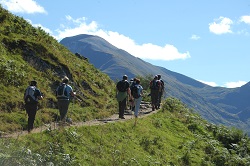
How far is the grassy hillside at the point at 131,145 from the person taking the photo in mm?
12297

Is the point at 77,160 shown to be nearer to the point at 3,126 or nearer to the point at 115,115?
the point at 3,126

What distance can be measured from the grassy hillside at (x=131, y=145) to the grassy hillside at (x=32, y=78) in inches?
117

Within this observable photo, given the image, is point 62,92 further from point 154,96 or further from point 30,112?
point 154,96

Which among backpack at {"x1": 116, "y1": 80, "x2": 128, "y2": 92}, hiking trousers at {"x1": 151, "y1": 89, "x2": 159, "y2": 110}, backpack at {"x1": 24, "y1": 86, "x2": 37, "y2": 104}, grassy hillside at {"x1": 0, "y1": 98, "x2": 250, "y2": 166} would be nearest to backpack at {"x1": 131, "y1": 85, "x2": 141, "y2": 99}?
backpack at {"x1": 116, "y1": 80, "x2": 128, "y2": 92}

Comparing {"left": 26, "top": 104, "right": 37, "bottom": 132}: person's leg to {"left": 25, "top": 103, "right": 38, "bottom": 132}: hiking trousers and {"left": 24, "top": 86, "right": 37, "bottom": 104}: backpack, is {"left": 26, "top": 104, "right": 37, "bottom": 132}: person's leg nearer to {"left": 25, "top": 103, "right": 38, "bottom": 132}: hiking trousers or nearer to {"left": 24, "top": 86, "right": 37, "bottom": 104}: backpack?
{"left": 25, "top": 103, "right": 38, "bottom": 132}: hiking trousers

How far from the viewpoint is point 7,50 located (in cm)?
2408

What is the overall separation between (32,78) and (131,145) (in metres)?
8.41

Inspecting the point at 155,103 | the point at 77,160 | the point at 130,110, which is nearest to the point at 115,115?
the point at 130,110

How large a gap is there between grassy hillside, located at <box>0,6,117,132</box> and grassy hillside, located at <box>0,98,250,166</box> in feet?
9.75

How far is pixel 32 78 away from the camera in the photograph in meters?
22.5

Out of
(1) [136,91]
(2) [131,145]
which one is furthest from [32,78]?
(2) [131,145]

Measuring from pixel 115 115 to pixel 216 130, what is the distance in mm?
9369

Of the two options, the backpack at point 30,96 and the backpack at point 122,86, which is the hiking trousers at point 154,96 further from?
the backpack at point 30,96

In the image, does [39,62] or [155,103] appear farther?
[155,103]
